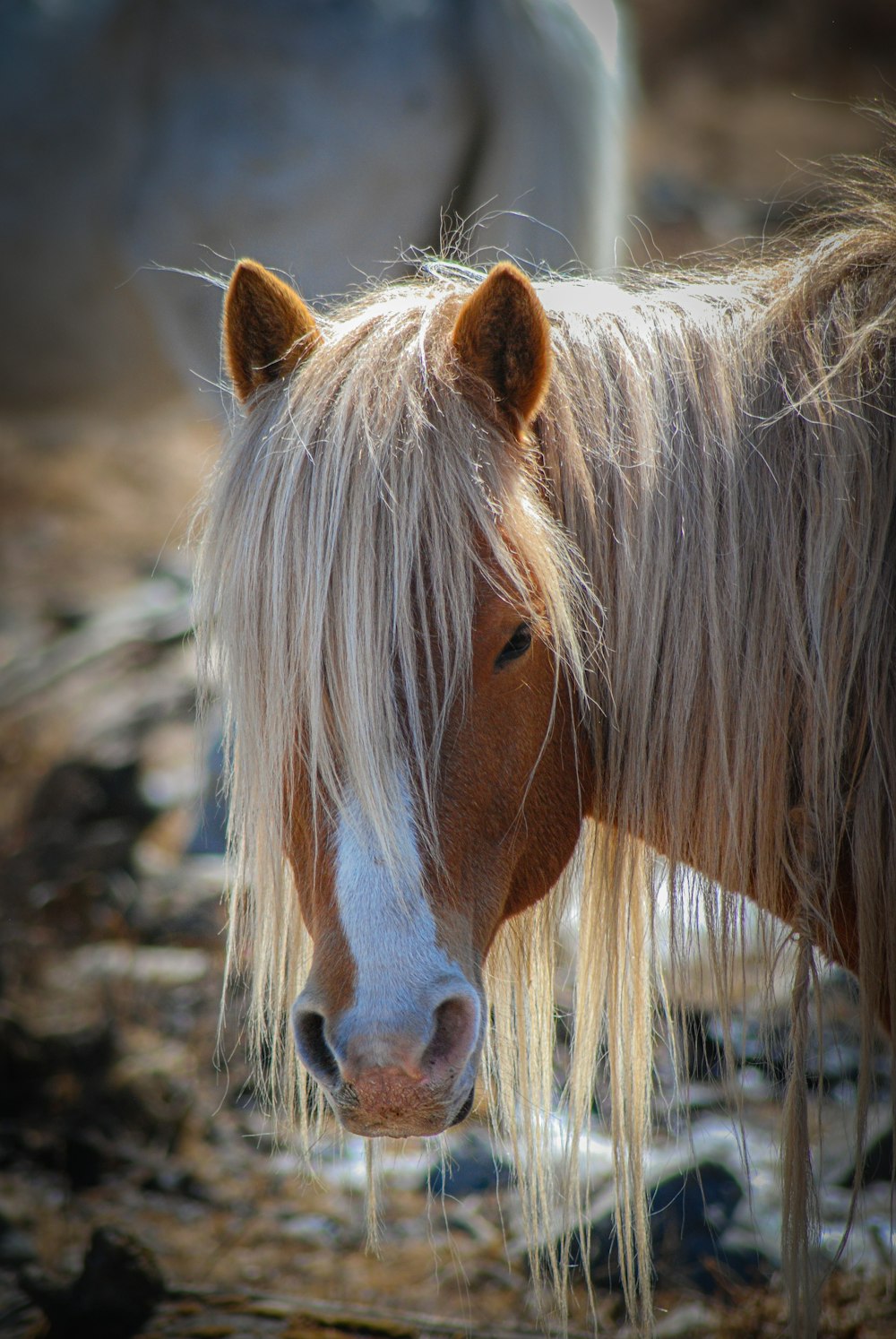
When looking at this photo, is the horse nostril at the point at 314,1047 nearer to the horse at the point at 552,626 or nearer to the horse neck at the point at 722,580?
the horse at the point at 552,626

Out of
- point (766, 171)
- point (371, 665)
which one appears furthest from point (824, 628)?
point (766, 171)

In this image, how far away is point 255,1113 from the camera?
8.48ft

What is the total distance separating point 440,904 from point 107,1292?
1.34 meters

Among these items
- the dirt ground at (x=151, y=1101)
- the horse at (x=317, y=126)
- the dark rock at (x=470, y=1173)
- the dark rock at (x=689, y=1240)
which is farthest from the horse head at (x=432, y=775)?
the horse at (x=317, y=126)

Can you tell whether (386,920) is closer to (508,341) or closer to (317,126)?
(508,341)

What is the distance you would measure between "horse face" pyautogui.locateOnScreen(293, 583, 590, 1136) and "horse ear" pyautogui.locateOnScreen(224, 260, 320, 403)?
484 millimetres

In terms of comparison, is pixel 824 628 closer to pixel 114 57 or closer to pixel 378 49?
pixel 378 49

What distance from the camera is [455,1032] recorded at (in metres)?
1.11

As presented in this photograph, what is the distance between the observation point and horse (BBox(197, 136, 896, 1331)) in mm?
1185

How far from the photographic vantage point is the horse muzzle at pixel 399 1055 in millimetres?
1053

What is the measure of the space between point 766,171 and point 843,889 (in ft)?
39.6

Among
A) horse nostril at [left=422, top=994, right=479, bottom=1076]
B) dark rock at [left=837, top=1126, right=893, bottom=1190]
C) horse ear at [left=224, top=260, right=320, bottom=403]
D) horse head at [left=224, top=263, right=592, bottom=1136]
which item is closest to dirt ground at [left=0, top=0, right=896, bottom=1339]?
dark rock at [left=837, top=1126, right=893, bottom=1190]

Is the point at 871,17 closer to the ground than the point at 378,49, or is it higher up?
higher up

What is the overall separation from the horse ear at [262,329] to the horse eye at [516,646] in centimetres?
52
